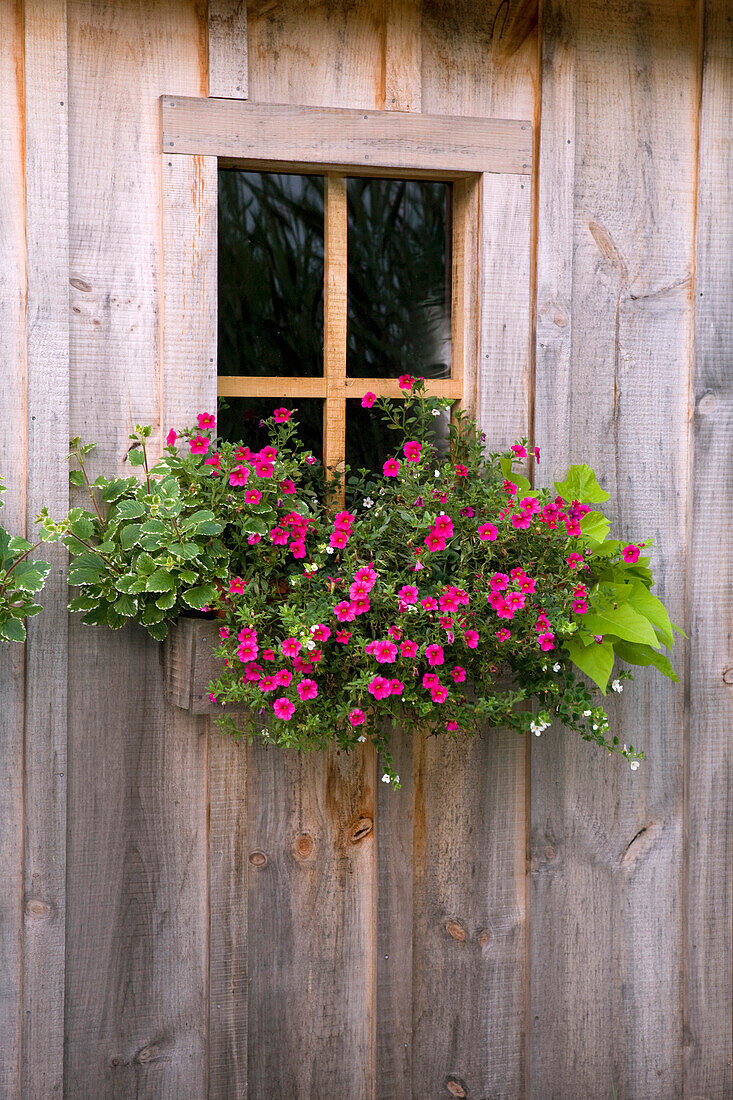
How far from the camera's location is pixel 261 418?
6.66ft

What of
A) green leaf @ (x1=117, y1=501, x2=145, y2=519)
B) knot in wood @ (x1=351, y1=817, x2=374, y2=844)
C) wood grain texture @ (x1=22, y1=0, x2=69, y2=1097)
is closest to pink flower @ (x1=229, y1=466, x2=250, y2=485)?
green leaf @ (x1=117, y1=501, x2=145, y2=519)

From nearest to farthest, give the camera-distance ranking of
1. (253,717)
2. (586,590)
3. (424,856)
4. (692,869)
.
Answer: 1. (586,590)
2. (253,717)
3. (424,856)
4. (692,869)

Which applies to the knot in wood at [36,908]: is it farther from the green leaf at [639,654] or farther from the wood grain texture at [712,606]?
the wood grain texture at [712,606]

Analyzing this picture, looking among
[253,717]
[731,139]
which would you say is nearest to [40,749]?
[253,717]

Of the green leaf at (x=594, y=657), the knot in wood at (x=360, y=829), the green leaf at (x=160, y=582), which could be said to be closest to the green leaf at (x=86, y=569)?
the green leaf at (x=160, y=582)

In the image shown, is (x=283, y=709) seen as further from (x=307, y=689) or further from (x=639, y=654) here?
(x=639, y=654)

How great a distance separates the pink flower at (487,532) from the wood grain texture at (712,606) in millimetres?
699

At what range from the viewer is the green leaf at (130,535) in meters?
1.80

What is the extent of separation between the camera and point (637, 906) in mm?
2268

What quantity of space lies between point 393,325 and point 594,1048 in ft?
5.51

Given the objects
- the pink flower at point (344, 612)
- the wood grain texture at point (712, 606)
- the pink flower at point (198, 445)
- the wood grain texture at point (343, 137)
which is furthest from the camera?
the wood grain texture at point (712, 606)

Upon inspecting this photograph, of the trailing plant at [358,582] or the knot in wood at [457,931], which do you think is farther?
the knot in wood at [457,931]

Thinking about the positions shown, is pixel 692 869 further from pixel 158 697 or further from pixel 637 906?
pixel 158 697

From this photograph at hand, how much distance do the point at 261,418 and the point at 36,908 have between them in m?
1.06
